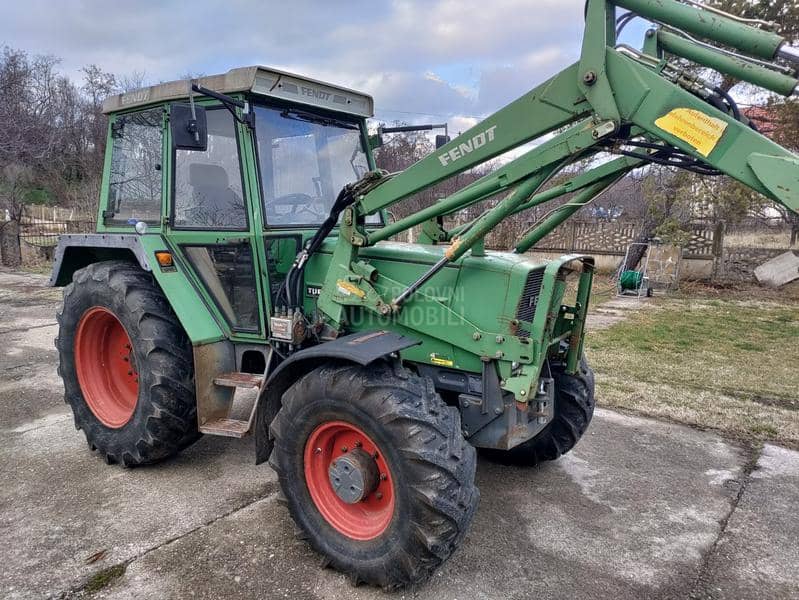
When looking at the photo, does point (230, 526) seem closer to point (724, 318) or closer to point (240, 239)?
point (240, 239)

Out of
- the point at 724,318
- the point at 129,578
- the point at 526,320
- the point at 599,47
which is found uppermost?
the point at 599,47

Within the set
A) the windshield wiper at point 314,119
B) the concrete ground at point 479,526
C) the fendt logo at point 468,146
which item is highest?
the windshield wiper at point 314,119

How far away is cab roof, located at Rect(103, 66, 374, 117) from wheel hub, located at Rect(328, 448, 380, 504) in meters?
2.14

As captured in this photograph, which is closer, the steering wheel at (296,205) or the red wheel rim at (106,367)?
the steering wheel at (296,205)

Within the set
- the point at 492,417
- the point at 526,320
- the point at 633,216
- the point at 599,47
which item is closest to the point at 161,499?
the point at 492,417

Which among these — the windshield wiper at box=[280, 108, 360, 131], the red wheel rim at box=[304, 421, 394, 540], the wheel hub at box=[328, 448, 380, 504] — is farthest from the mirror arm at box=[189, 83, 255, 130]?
the wheel hub at box=[328, 448, 380, 504]

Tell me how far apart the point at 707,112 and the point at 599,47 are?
0.55 meters

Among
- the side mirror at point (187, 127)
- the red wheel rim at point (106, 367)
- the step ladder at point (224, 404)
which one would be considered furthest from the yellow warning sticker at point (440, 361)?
the red wheel rim at point (106, 367)

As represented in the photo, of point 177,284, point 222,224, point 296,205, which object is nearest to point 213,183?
point 222,224

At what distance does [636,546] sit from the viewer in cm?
311

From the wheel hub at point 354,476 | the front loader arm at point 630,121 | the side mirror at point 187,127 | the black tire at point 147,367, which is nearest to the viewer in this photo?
the front loader arm at point 630,121

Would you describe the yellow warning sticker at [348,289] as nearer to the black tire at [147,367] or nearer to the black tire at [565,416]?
the black tire at [147,367]

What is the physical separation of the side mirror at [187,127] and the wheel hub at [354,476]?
5.93ft

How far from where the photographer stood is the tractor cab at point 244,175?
3.44 m
